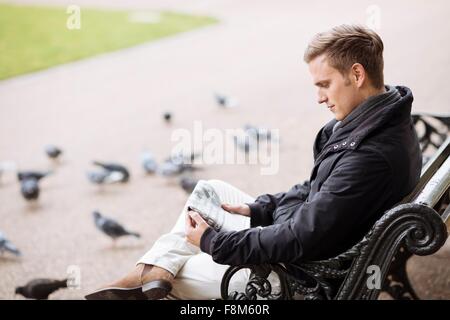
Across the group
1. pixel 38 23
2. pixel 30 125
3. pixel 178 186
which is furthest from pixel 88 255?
pixel 38 23

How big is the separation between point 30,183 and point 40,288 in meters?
1.50

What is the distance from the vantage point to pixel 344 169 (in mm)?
1779

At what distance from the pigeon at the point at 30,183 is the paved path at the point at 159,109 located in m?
0.12

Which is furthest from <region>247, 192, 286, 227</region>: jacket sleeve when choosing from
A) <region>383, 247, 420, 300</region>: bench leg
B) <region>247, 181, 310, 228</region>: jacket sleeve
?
<region>383, 247, 420, 300</region>: bench leg

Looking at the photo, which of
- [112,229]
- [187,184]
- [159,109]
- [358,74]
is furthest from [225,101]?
[358,74]

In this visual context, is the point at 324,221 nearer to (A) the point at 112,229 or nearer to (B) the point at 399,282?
(B) the point at 399,282

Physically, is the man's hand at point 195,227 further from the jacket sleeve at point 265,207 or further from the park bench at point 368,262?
the jacket sleeve at point 265,207

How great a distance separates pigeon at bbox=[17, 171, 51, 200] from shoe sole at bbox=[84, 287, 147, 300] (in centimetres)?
244

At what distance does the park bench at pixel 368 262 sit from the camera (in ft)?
5.54

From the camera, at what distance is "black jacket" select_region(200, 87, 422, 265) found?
→ 69.2 inches

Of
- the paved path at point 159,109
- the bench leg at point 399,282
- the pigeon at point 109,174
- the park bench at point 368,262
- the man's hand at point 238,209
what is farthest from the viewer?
the pigeon at point 109,174

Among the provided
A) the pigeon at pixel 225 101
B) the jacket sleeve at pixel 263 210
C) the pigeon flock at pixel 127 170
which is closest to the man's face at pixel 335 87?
the jacket sleeve at pixel 263 210

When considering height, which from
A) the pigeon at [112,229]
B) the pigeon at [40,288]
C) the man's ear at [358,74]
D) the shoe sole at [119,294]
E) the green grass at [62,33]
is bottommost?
the pigeon at [40,288]

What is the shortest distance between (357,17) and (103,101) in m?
2.88
